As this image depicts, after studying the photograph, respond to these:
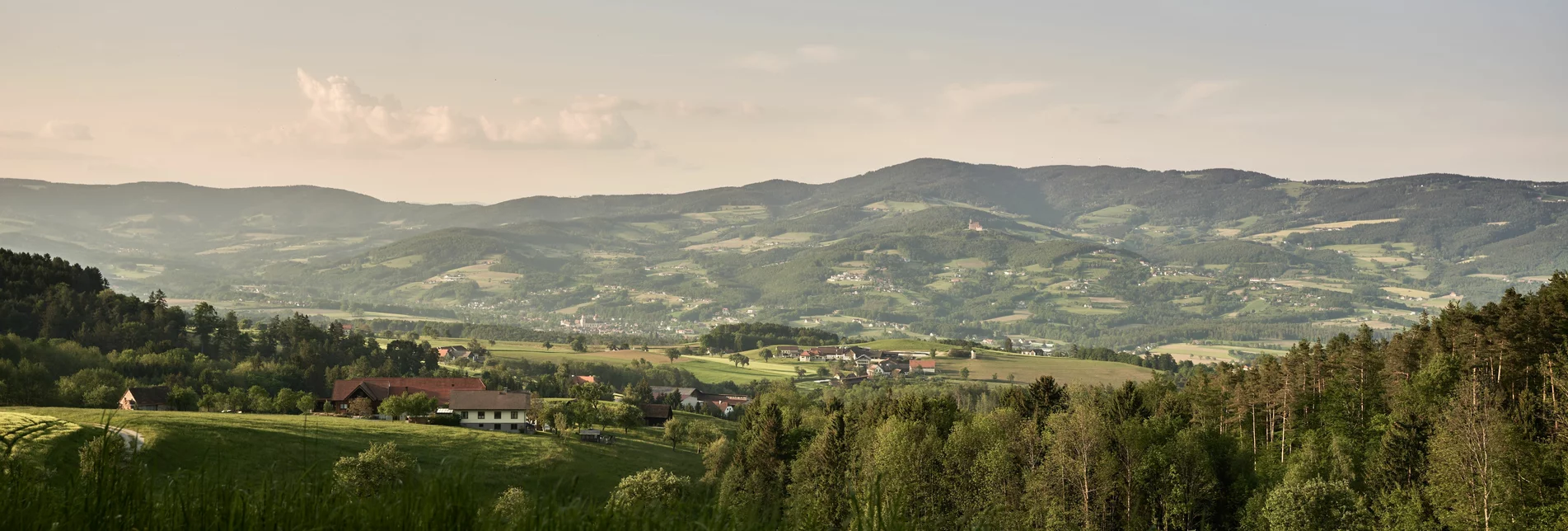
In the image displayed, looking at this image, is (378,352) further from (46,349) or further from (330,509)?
(330,509)

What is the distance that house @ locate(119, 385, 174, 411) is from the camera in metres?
92.8

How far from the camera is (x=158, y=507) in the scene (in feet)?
21.8

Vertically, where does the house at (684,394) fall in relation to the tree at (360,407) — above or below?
below

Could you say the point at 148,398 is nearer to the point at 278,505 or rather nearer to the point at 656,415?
the point at 656,415

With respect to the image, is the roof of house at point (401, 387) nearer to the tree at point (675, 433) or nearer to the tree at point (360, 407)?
the tree at point (360, 407)

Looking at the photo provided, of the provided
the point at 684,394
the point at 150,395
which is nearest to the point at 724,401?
the point at 684,394

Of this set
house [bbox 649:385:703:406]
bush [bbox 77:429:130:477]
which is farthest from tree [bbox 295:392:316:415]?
bush [bbox 77:429:130:477]

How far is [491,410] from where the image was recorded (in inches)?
4114

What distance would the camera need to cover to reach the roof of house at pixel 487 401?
104 meters

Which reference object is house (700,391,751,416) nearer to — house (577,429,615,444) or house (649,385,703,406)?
house (649,385,703,406)

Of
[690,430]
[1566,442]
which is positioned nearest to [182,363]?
[690,430]

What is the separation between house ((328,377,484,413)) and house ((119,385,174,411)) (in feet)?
45.7

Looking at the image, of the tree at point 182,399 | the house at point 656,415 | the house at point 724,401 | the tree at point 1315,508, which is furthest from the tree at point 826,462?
the house at point 724,401

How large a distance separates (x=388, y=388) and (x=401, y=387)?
234cm
